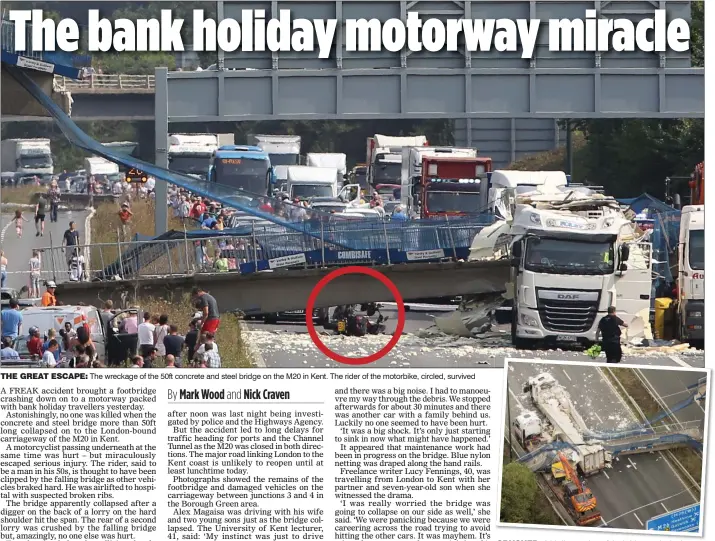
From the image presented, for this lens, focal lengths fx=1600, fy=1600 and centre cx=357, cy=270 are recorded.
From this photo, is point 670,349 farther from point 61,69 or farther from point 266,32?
point 61,69

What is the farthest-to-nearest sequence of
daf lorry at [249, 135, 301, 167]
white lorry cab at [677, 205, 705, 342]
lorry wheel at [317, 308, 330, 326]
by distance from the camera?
A: daf lorry at [249, 135, 301, 167] < lorry wheel at [317, 308, 330, 326] < white lorry cab at [677, 205, 705, 342]

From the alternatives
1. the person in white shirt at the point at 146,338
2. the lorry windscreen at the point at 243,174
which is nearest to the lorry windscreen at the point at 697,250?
the person in white shirt at the point at 146,338

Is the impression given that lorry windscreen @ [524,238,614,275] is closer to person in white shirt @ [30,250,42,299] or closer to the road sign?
the road sign

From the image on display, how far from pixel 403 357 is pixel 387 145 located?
20082 mm

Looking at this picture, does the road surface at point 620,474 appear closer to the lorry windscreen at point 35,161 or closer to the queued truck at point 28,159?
the queued truck at point 28,159

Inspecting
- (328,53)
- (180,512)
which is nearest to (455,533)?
(180,512)

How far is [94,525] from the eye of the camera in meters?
22.0

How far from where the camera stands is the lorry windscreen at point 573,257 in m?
26.6

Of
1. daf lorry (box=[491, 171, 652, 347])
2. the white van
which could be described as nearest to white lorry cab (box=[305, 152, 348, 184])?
daf lorry (box=[491, 171, 652, 347])

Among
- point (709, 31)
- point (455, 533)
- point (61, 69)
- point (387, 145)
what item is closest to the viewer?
point (455, 533)

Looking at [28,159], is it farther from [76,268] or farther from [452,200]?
[76,268]

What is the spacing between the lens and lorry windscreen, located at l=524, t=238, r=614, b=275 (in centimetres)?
2659

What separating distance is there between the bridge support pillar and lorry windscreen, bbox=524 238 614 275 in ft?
22.7

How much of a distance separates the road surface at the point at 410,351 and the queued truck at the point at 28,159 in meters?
13.1
